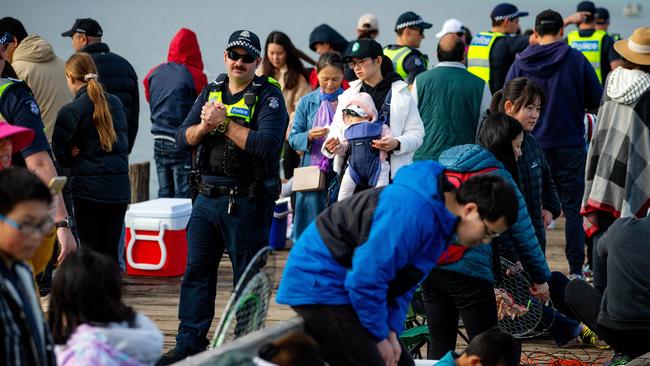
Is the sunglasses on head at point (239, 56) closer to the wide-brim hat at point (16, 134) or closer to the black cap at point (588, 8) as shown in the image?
the wide-brim hat at point (16, 134)

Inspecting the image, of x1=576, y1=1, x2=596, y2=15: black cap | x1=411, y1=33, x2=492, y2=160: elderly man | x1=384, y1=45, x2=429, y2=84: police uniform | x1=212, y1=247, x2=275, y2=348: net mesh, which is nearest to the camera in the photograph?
x1=212, y1=247, x2=275, y2=348: net mesh

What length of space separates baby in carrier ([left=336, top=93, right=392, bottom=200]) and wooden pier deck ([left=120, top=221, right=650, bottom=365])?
0.80m

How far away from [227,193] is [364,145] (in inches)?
46.9

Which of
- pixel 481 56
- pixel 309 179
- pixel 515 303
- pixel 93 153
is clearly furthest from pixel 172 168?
pixel 515 303

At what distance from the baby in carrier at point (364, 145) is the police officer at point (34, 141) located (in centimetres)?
204

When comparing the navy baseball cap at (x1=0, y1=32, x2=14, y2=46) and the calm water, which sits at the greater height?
the navy baseball cap at (x1=0, y1=32, x2=14, y2=46)

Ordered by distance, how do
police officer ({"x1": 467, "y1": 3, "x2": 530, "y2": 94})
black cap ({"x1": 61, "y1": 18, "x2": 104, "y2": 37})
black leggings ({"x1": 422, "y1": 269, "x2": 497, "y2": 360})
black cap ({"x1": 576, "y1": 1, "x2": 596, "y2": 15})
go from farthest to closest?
black cap ({"x1": 576, "y1": 1, "x2": 596, "y2": 15}), police officer ({"x1": 467, "y1": 3, "x2": 530, "y2": 94}), black cap ({"x1": 61, "y1": 18, "x2": 104, "y2": 37}), black leggings ({"x1": 422, "y1": 269, "x2": 497, "y2": 360})

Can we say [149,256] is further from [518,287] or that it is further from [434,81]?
[518,287]

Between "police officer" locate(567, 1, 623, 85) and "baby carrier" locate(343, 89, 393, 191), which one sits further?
"police officer" locate(567, 1, 623, 85)

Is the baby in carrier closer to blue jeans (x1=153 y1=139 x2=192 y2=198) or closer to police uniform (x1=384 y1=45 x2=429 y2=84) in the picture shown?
police uniform (x1=384 y1=45 x2=429 y2=84)

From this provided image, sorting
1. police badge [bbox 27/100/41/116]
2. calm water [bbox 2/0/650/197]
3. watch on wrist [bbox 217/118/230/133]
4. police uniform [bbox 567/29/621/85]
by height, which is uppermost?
police badge [bbox 27/100/41/116]

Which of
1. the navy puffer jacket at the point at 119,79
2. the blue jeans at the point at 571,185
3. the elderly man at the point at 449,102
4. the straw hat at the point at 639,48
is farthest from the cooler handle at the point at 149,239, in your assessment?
the straw hat at the point at 639,48

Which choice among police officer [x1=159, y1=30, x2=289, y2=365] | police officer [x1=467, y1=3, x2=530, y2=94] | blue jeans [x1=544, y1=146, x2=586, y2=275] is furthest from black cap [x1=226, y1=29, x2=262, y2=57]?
police officer [x1=467, y1=3, x2=530, y2=94]

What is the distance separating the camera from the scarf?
7895mm
